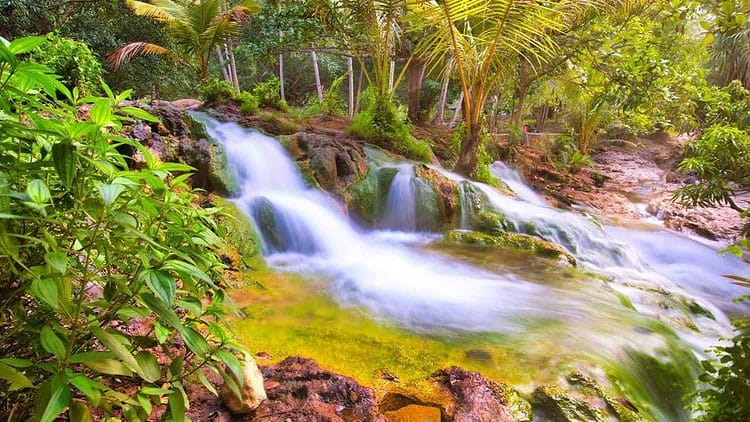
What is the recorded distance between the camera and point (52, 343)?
3.10 feet

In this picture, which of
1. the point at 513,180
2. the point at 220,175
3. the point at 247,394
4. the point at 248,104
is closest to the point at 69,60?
the point at 220,175

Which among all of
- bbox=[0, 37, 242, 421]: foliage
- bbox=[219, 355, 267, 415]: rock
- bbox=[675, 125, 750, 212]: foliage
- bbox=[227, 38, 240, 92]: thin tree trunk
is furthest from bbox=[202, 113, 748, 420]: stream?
bbox=[227, 38, 240, 92]: thin tree trunk

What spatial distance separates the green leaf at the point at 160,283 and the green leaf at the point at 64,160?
281 millimetres

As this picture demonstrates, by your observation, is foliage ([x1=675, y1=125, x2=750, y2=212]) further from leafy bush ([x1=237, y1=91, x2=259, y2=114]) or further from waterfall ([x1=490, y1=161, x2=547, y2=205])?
leafy bush ([x1=237, y1=91, x2=259, y2=114])

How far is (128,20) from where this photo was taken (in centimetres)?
1004

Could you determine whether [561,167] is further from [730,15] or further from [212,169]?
[730,15]

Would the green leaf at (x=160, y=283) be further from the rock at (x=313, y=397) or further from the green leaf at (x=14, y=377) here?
the rock at (x=313, y=397)

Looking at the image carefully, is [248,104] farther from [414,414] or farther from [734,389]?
[734,389]

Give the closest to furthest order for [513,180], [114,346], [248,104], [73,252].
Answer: [114,346], [73,252], [248,104], [513,180]

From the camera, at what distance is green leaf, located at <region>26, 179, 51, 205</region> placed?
2.88 feet

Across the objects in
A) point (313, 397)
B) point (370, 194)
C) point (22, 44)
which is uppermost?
point (22, 44)

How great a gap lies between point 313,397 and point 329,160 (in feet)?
13.9

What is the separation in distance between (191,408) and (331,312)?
1457 mm

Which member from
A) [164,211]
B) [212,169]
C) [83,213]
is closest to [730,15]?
[164,211]
